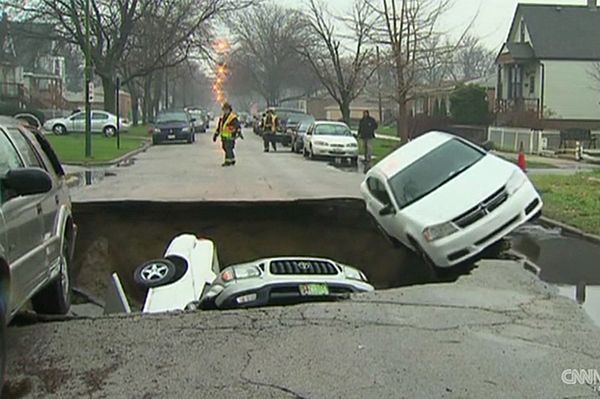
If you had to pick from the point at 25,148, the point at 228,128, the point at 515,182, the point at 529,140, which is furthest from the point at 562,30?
the point at 25,148

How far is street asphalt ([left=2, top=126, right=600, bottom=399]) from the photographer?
509 cm

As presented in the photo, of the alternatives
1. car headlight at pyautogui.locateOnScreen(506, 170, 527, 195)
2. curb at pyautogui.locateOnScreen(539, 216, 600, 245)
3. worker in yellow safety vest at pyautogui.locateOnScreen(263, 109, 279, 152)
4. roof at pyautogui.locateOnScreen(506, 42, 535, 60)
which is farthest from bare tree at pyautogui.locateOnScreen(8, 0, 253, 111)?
car headlight at pyautogui.locateOnScreen(506, 170, 527, 195)

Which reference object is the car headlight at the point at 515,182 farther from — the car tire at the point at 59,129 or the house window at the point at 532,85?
the car tire at the point at 59,129

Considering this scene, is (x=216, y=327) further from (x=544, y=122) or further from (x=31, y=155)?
(x=544, y=122)

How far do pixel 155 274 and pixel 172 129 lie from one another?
1394 inches

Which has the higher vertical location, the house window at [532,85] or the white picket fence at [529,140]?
the house window at [532,85]

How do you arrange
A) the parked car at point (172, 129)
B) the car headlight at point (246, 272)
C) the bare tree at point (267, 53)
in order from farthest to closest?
the bare tree at point (267, 53) < the parked car at point (172, 129) < the car headlight at point (246, 272)

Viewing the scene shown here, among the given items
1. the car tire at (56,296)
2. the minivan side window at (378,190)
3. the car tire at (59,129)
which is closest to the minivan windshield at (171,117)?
the car tire at (59,129)

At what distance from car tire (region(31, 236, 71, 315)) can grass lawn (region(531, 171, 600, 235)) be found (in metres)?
8.44

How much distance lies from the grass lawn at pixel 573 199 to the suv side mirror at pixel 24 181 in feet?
31.2

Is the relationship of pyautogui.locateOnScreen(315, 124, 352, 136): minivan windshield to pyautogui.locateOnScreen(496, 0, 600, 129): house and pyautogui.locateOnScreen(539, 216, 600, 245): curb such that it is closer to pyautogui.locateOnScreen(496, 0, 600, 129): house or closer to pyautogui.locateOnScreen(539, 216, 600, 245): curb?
pyautogui.locateOnScreen(496, 0, 600, 129): house

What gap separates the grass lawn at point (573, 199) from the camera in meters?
13.8

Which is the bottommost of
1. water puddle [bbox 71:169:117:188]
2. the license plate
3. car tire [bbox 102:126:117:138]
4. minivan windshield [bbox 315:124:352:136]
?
water puddle [bbox 71:169:117:188]

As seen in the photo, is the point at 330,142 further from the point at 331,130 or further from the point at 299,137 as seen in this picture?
the point at 299,137
